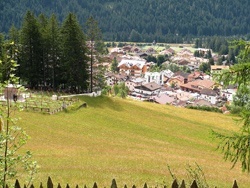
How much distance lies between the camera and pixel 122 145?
23.6m

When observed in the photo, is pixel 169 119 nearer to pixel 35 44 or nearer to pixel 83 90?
pixel 83 90

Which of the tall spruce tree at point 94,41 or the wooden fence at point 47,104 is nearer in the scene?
the wooden fence at point 47,104

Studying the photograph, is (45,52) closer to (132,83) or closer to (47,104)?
(47,104)

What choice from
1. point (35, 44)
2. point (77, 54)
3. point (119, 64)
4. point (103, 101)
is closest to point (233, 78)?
point (103, 101)

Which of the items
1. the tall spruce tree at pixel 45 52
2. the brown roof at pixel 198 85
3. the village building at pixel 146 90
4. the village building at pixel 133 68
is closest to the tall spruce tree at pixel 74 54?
the tall spruce tree at pixel 45 52

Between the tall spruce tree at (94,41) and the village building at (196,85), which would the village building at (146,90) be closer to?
the village building at (196,85)

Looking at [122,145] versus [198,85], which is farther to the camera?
[198,85]

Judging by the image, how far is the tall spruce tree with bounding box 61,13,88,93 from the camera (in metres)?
42.4

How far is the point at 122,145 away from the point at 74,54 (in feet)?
70.5

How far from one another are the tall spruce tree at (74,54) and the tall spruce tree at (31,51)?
10.7 ft

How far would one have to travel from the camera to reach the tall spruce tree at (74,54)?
1670 inches

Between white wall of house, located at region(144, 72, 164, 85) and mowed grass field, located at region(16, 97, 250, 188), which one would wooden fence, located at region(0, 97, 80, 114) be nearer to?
mowed grass field, located at region(16, 97, 250, 188)

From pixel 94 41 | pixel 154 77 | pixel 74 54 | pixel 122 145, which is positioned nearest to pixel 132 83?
pixel 154 77

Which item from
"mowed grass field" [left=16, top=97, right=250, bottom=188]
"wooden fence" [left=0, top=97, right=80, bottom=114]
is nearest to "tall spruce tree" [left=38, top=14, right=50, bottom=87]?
"mowed grass field" [left=16, top=97, right=250, bottom=188]
